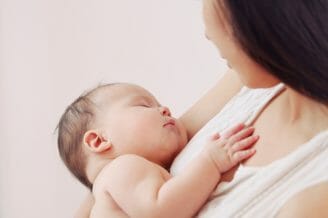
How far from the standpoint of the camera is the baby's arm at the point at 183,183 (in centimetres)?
87

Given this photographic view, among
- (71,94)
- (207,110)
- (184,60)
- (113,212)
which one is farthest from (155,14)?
(113,212)

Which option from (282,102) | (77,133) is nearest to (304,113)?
(282,102)

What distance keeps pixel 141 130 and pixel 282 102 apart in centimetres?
28

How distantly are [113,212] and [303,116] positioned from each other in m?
0.36

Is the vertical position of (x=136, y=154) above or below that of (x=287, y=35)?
below

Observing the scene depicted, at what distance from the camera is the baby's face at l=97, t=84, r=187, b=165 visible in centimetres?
105

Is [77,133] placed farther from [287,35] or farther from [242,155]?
[287,35]

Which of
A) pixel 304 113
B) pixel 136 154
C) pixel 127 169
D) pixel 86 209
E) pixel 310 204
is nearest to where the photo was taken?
pixel 310 204

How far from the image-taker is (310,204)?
2.33 feet

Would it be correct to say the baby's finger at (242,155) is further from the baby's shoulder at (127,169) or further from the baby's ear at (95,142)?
the baby's ear at (95,142)

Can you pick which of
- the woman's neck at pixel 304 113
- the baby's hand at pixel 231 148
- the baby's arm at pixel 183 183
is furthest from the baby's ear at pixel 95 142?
the woman's neck at pixel 304 113

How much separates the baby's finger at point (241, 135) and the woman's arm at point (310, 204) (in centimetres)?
18

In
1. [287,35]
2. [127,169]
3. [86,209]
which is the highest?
[287,35]

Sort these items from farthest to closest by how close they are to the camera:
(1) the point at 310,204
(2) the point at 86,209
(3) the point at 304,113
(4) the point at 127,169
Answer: (2) the point at 86,209, (4) the point at 127,169, (3) the point at 304,113, (1) the point at 310,204
